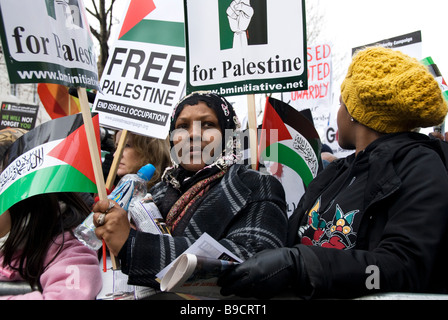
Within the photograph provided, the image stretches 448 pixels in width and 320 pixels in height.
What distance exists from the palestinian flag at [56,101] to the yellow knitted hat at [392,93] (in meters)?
2.39

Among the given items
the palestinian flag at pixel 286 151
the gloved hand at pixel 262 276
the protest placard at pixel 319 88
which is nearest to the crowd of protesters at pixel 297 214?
the gloved hand at pixel 262 276

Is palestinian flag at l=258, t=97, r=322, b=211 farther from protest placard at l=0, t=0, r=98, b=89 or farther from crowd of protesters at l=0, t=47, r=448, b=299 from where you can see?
protest placard at l=0, t=0, r=98, b=89

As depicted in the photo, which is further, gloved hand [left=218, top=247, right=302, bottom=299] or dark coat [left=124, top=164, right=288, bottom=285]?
dark coat [left=124, top=164, right=288, bottom=285]

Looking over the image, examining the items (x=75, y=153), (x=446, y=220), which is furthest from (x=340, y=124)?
(x=75, y=153)

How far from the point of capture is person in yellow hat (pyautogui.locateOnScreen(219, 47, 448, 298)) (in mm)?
1428

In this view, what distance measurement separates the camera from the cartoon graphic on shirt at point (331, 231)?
1782mm

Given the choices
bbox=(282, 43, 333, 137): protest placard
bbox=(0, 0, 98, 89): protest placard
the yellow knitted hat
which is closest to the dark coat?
the yellow knitted hat

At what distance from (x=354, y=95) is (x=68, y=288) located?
1480 mm

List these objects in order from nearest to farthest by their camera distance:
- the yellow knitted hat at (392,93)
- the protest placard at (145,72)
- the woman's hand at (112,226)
→ the woman's hand at (112,226) < the yellow knitted hat at (392,93) < the protest placard at (145,72)

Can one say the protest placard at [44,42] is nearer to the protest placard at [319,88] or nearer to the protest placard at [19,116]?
the protest placard at [319,88]

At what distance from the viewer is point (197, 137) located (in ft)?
7.42

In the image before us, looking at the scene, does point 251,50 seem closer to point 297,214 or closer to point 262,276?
point 297,214

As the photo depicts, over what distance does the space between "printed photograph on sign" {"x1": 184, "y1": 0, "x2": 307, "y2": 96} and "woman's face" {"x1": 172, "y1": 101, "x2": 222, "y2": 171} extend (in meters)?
0.61

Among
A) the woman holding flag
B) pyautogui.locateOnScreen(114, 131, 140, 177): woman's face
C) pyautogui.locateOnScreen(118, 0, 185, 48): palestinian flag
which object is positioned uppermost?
pyautogui.locateOnScreen(118, 0, 185, 48): palestinian flag
